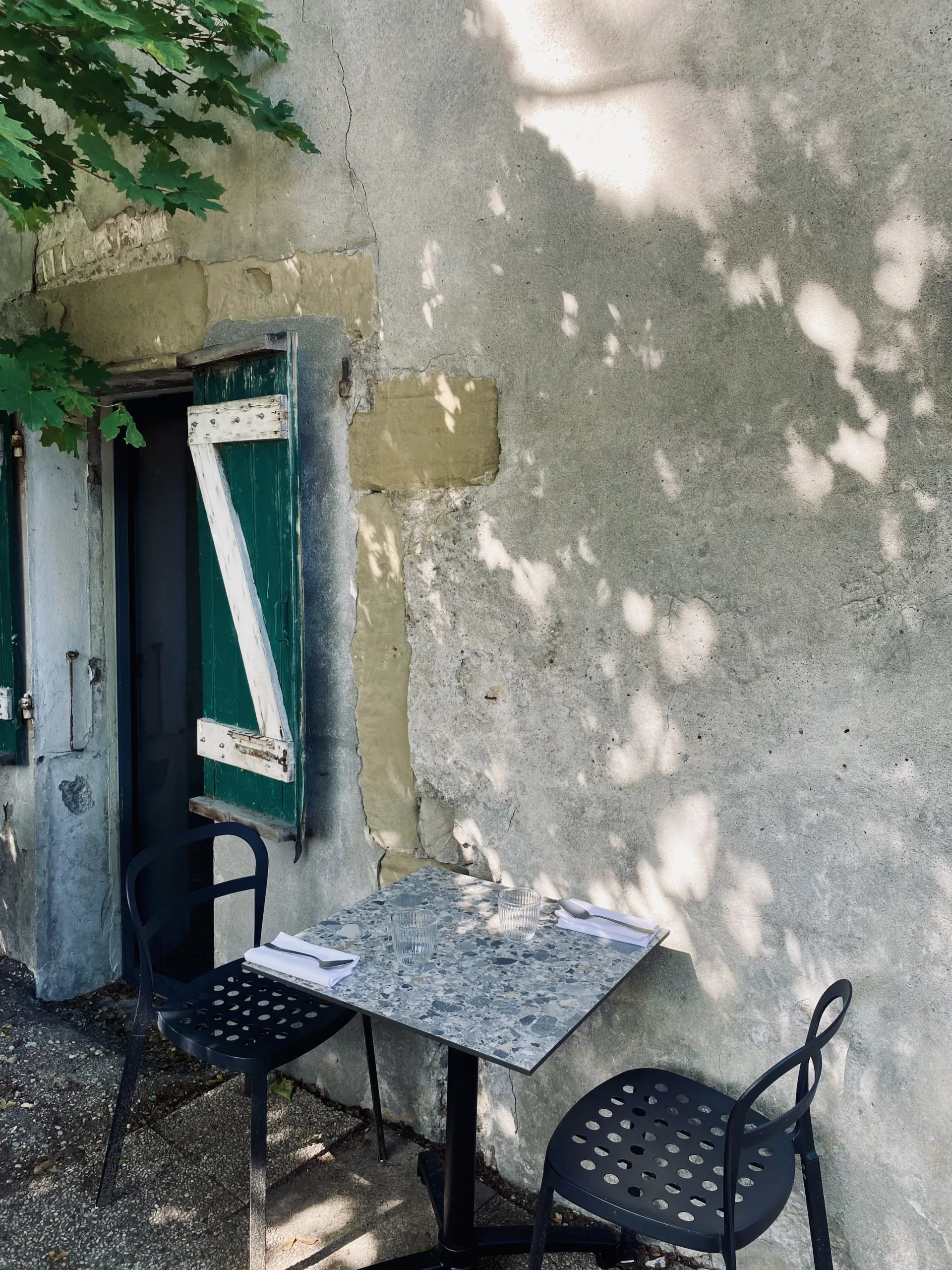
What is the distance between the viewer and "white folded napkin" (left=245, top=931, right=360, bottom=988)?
2186 mm

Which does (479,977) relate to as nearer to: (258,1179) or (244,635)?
(258,1179)

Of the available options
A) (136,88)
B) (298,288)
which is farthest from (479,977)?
(136,88)

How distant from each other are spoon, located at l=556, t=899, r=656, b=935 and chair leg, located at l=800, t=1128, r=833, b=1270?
0.54m

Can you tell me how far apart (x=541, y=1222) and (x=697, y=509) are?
164 cm

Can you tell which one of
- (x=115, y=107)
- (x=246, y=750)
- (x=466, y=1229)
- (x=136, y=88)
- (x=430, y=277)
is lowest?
(x=466, y=1229)

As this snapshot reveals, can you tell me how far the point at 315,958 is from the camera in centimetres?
226

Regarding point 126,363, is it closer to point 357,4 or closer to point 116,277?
point 116,277

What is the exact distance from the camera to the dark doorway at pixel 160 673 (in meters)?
4.04

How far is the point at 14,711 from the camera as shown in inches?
156

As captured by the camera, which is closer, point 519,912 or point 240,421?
point 519,912

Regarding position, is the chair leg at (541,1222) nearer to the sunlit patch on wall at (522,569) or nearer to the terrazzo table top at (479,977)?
the terrazzo table top at (479,977)

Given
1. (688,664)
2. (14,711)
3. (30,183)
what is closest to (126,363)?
(30,183)

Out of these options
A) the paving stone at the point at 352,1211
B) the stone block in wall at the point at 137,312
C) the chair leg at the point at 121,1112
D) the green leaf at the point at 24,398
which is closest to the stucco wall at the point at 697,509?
the paving stone at the point at 352,1211

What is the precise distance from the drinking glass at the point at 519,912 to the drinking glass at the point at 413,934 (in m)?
0.18
